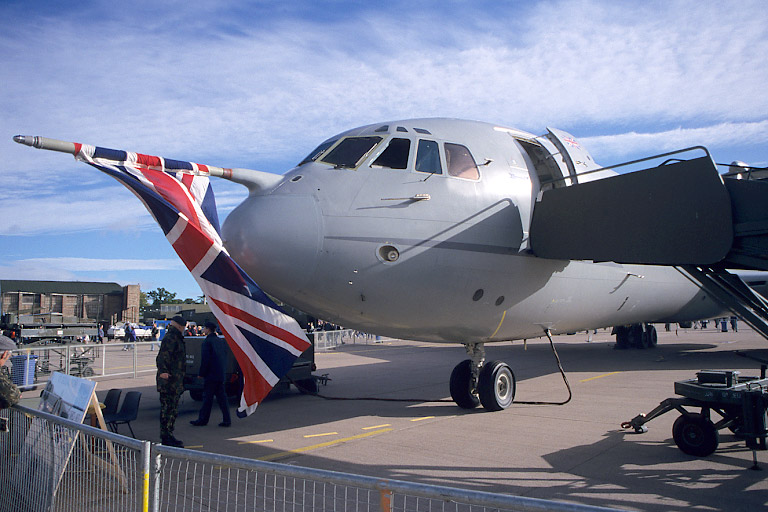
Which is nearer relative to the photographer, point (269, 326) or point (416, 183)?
point (269, 326)

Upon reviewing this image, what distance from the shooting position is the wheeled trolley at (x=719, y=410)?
656cm

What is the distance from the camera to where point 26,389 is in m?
14.9

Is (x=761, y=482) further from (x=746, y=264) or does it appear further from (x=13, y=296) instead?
(x=13, y=296)

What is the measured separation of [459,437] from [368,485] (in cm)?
586

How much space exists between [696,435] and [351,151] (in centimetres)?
596

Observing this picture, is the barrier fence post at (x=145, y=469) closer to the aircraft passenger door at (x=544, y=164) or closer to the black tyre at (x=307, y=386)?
the aircraft passenger door at (x=544, y=164)

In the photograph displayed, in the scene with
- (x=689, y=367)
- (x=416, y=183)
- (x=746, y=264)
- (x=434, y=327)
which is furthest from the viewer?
(x=689, y=367)

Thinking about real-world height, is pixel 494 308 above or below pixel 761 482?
above

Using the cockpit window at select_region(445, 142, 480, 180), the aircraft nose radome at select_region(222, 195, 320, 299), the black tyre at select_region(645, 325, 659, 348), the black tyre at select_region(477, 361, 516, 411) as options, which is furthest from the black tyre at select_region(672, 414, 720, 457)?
the black tyre at select_region(645, 325, 659, 348)

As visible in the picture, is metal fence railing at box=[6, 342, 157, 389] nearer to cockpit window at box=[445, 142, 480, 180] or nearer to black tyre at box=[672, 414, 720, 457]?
cockpit window at box=[445, 142, 480, 180]

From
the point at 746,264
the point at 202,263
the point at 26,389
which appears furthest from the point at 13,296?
the point at 746,264

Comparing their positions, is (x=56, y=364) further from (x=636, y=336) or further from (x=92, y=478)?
(x=636, y=336)

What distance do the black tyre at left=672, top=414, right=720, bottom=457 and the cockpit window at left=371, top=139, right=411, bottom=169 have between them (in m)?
5.04

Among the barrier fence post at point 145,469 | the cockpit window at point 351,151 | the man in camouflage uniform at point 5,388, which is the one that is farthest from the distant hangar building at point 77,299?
the barrier fence post at point 145,469
